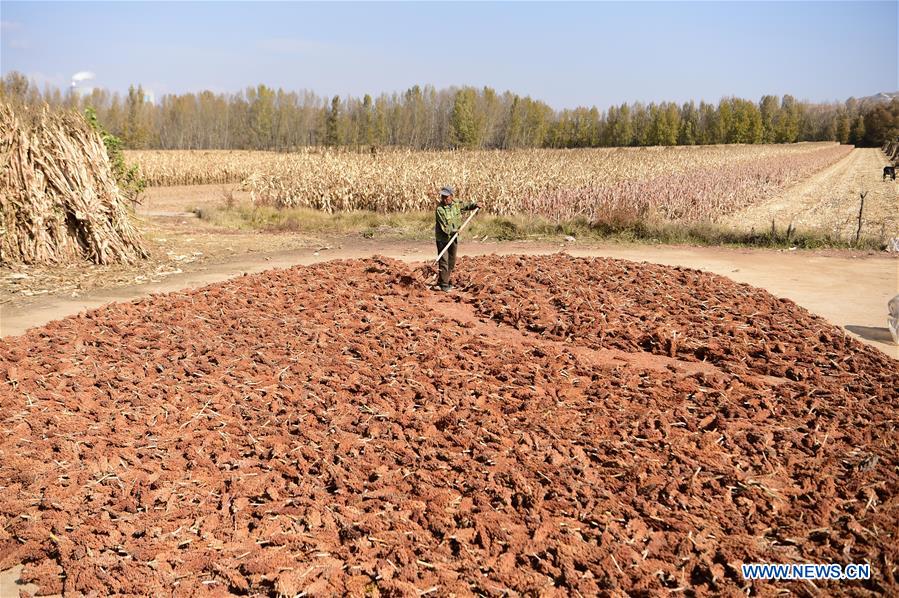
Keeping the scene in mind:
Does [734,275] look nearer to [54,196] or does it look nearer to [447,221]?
[447,221]

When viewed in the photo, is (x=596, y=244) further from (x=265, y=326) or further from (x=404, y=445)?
(x=404, y=445)

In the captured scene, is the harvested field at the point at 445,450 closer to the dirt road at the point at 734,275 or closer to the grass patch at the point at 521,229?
the dirt road at the point at 734,275

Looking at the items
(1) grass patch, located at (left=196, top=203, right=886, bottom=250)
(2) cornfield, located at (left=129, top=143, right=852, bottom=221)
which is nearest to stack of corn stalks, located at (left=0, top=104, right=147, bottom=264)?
(1) grass patch, located at (left=196, top=203, right=886, bottom=250)

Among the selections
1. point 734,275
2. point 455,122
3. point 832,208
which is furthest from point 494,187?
point 455,122

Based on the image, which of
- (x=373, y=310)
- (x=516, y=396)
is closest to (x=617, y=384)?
(x=516, y=396)

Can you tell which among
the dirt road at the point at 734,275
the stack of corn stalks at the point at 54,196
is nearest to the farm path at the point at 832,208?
the dirt road at the point at 734,275

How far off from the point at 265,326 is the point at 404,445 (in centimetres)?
326

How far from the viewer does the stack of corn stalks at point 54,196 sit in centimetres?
1223

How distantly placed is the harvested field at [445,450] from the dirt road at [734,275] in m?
2.00

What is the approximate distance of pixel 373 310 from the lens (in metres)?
8.12

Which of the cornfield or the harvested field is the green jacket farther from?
the cornfield

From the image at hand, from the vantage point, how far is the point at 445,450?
5.00 metres

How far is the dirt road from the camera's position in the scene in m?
9.48

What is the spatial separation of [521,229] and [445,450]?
13.7m
